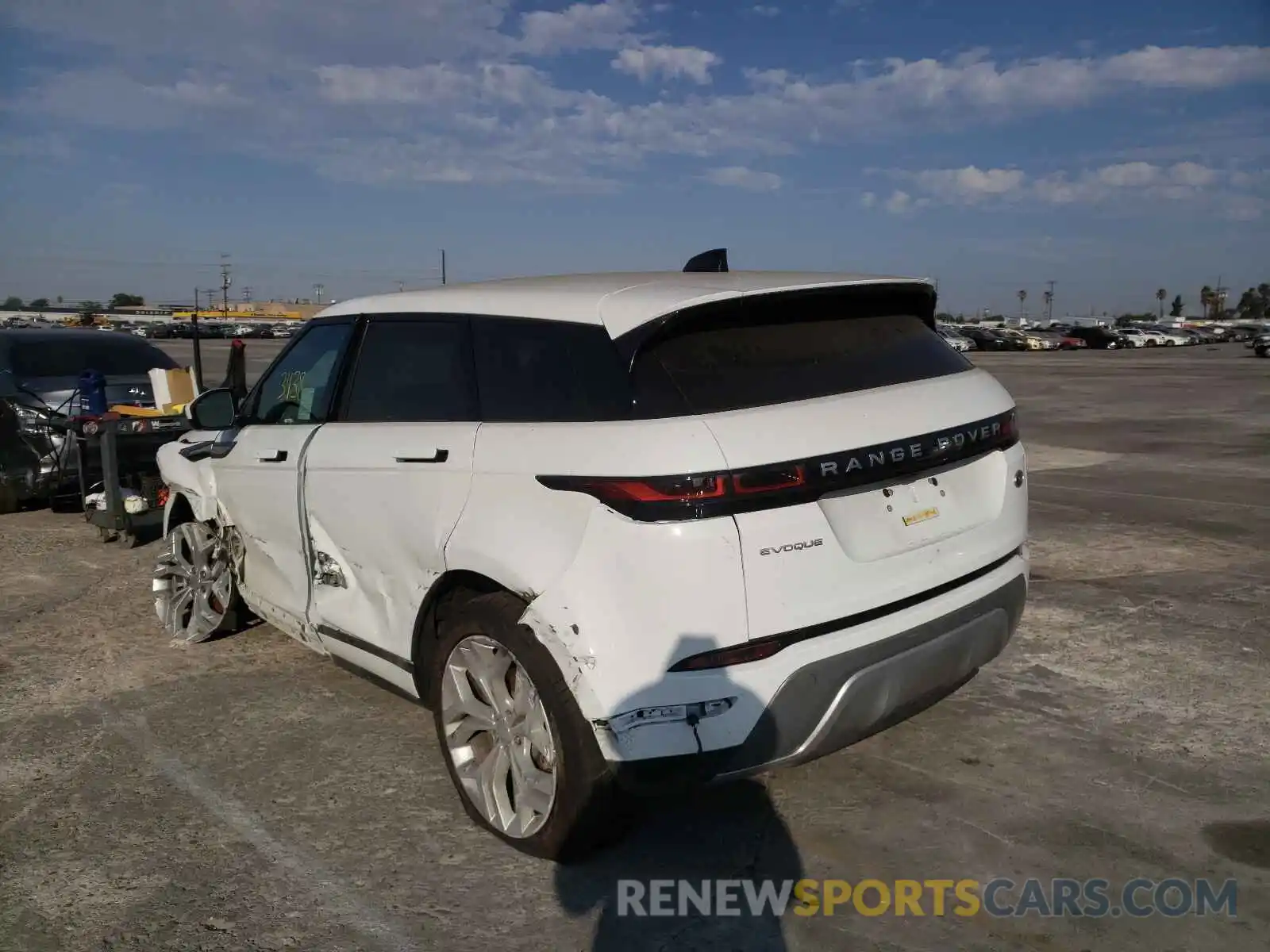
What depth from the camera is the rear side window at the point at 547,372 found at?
2.89 m

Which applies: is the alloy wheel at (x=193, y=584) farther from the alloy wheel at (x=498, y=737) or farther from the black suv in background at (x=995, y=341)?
the black suv in background at (x=995, y=341)

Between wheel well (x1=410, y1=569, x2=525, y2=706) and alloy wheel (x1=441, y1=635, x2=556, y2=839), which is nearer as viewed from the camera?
alloy wheel (x1=441, y1=635, x2=556, y2=839)

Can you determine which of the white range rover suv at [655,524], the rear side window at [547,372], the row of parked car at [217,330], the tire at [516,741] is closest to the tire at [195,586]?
the white range rover suv at [655,524]

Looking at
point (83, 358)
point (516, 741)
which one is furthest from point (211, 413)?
point (83, 358)

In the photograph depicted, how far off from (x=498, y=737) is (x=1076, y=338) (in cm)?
6443

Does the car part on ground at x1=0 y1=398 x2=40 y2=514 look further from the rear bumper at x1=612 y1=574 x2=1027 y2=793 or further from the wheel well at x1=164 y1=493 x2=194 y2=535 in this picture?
the rear bumper at x1=612 y1=574 x2=1027 y2=793

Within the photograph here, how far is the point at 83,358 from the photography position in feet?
32.1

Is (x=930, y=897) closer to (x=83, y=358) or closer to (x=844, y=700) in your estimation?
(x=844, y=700)

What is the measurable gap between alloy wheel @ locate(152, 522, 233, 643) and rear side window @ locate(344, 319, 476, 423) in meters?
1.65

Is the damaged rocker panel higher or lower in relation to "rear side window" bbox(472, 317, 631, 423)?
lower

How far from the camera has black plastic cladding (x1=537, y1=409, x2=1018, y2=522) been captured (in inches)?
104

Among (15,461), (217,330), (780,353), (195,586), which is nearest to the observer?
(780,353)

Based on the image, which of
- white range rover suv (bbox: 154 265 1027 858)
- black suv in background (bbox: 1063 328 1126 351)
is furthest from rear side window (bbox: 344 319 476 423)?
black suv in background (bbox: 1063 328 1126 351)

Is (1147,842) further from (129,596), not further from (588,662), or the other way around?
(129,596)
